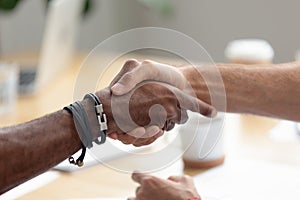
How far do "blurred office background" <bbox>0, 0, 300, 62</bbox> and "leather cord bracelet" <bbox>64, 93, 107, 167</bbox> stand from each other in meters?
1.74

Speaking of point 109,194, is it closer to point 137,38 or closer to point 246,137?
point 137,38

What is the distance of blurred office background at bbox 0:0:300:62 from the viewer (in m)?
2.84

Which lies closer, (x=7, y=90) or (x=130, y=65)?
(x=130, y=65)

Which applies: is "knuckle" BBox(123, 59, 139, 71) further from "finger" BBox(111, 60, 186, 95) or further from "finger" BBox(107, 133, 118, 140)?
"finger" BBox(107, 133, 118, 140)

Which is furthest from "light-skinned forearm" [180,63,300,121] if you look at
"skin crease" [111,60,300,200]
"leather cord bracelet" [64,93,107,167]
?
"leather cord bracelet" [64,93,107,167]

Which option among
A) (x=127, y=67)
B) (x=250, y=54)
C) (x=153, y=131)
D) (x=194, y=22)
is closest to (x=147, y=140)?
(x=153, y=131)

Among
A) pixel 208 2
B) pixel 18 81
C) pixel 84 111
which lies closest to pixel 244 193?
pixel 84 111

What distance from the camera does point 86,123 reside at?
39.1 inches

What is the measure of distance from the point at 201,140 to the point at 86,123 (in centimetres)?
33

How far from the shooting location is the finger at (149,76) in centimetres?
108

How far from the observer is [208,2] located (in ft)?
9.87

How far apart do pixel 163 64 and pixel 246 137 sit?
0.44 m

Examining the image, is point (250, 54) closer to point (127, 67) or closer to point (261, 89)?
point (261, 89)

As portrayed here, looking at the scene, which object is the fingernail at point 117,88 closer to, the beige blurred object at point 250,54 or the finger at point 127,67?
the finger at point 127,67
